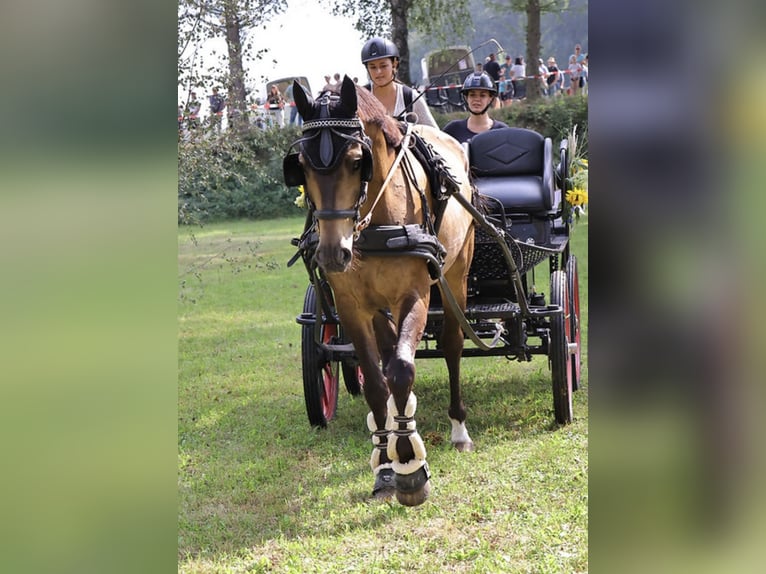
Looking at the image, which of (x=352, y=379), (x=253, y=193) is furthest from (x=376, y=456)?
(x=253, y=193)

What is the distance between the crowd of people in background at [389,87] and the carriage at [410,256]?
14.1 inches

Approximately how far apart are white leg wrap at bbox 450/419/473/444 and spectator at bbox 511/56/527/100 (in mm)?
13431

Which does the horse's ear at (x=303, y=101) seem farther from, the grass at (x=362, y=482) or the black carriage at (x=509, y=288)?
the grass at (x=362, y=482)

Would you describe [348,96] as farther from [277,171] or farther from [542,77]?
[542,77]

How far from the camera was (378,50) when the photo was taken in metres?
4.71

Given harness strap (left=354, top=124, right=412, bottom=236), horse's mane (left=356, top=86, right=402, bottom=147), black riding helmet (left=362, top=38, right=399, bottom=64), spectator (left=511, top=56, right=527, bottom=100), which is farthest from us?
spectator (left=511, top=56, right=527, bottom=100)

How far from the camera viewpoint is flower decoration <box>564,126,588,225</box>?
18.5 feet

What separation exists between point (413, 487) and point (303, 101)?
5.48ft

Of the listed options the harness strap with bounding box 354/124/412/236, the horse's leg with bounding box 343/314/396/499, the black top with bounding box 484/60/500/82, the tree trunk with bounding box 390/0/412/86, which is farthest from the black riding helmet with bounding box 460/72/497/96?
the black top with bounding box 484/60/500/82

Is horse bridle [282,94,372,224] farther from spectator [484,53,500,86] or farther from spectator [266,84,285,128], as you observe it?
spectator [484,53,500,86]

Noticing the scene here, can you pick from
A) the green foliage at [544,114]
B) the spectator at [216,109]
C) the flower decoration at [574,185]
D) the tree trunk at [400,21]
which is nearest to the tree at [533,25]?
the green foliage at [544,114]
